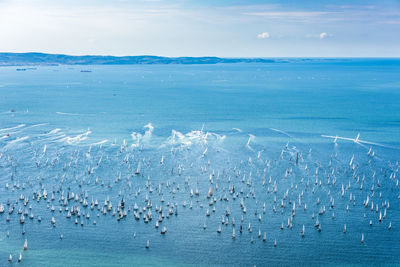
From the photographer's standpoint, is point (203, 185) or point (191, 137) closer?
point (203, 185)

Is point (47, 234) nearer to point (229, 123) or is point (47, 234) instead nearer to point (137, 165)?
point (137, 165)

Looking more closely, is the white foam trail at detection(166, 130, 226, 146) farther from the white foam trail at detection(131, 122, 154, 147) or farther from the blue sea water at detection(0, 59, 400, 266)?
the white foam trail at detection(131, 122, 154, 147)

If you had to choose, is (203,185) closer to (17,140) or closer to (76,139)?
(76,139)

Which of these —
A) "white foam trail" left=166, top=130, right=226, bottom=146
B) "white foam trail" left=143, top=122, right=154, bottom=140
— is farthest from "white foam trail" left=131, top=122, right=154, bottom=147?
"white foam trail" left=166, top=130, right=226, bottom=146

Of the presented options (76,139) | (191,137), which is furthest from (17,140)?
(191,137)

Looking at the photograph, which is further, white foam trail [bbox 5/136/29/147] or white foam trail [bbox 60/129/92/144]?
white foam trail [bbox 60/129/92/144]

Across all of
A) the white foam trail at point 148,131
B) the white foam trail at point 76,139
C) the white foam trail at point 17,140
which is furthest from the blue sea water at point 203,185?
the white foam trail at point 148,131

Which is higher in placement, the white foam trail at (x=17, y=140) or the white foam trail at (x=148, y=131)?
the white foam trail at (x=148, y=131)

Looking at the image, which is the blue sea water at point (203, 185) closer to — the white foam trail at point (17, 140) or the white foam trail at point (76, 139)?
the white foam trail at point (76, 139)
